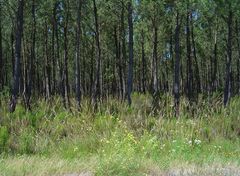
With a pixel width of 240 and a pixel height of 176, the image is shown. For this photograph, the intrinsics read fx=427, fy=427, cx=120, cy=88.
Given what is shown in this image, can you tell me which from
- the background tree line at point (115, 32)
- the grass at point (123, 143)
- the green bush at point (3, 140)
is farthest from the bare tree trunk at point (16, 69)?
the background tree line at point (115, 32)

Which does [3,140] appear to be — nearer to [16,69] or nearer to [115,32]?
[16,69]

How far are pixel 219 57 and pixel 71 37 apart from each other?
18.1m

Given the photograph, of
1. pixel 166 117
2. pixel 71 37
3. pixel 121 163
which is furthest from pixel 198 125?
pixel 71 37

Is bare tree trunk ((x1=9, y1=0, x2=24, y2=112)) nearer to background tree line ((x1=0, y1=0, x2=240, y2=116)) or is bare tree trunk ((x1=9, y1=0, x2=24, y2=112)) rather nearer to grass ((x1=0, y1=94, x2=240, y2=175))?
grass ((x1=0, y1=94, x2=240, y2=175))

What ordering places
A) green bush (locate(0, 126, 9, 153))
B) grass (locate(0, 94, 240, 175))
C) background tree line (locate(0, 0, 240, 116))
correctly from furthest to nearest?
background tree line (locate(0, 0, 240, 116)) < green bush (locate(0, 126, 9, 153)) < grass (locate(0, 94, 240, 175))

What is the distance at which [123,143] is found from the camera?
8.91 meters

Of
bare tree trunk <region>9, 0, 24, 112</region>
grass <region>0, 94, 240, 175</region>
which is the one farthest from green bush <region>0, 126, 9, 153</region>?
bare tree trunk <region>9, 0, 24, 112</region>

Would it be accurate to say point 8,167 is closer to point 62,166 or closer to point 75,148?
point 62,166

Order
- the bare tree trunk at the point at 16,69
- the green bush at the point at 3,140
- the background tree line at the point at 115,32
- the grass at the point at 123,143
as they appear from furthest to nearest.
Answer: the background tree line at the point at 115,32 → the bare tree trunk at the point at 16,69 → the green bush at the point at 3,140 → the grass at the point at 123,143

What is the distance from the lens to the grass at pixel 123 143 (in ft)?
24.4

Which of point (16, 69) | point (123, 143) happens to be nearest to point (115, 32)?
point (16, 69)

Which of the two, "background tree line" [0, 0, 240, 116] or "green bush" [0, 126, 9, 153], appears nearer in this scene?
"green bush" [0, 126, 9, 153]

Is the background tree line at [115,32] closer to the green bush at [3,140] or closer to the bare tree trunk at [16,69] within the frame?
the bare tree trunk at [16,69]

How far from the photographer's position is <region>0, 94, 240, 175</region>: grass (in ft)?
24.4
